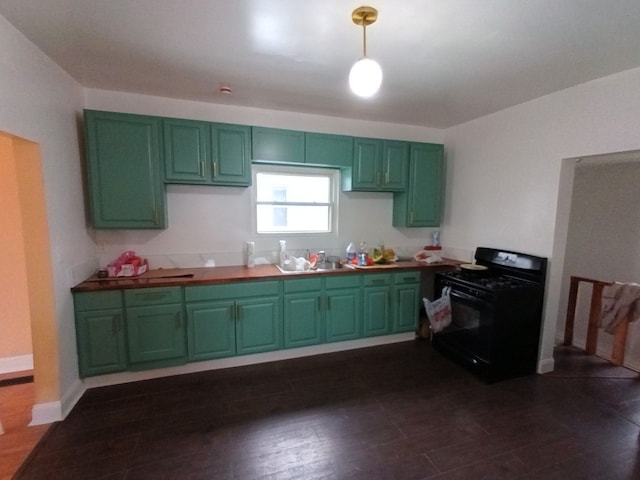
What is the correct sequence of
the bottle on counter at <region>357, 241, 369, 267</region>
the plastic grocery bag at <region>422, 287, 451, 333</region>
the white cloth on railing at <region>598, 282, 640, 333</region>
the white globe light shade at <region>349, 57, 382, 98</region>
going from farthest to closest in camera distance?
the bottle on counter at <region>357, 241, 369, 267</region> < the plastic grocery bag at <region>422, 287, 451, 333</region> < the white cloth on railing at <region>598, 282, 640, 333</region> < the white globe light shade at <region>349, 57, 382, 98</region>

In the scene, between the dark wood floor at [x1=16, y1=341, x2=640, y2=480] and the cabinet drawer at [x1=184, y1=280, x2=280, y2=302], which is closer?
the dark wood floor at [x1=16, y1=341, x2=640, y2=480]

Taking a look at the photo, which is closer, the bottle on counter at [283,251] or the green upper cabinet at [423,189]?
the bottle on counter at [283,251]

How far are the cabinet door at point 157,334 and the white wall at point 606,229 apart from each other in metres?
4.53

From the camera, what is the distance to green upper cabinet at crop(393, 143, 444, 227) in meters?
3.49

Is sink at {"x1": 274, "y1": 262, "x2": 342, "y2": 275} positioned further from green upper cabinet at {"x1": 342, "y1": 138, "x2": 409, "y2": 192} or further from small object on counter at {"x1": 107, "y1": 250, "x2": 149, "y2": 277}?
small object on counter at {"x1": 107, "y1": 250, "x2": 149, "y2": 277}

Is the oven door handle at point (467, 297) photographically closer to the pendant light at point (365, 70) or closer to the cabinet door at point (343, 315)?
the cabinet door at point (343, 315)

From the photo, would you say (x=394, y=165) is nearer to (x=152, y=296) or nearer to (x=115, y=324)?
(x=152, y=296)

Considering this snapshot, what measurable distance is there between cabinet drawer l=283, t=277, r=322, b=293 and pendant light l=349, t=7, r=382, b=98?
1.82m

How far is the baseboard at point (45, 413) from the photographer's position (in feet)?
6.71

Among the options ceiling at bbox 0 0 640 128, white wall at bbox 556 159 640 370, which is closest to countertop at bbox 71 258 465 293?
ceiling at bbox 0 0 640 128

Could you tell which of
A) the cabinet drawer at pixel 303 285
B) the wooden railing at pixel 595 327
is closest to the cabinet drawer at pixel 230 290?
the cabinet drawer at pixel 303 285

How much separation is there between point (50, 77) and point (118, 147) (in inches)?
23.0

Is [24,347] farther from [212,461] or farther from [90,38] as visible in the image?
[90,38]

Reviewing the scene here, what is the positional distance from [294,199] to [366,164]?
0.89 metres
